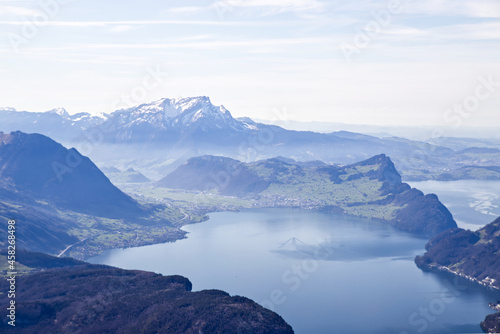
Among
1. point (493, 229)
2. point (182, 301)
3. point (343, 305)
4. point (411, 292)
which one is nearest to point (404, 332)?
point (343, 305)

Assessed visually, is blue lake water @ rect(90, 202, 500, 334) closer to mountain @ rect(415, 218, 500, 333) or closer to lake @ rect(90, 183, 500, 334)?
lake @ rect(90, 183, 500, 334)

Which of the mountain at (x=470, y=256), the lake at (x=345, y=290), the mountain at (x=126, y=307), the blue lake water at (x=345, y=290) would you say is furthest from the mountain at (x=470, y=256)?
the mountain at (x=126, y=307)

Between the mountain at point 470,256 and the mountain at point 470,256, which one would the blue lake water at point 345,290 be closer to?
the mountain at point 470,256

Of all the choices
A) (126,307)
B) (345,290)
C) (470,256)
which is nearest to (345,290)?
(345,290)

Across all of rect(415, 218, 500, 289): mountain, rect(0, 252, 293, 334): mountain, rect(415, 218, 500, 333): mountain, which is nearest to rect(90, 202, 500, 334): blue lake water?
rect(415, 218, 500, 333): mountain

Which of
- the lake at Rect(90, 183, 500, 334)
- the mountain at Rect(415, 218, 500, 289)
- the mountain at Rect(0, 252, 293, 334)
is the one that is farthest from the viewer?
the mountain at Rect(415, 218, 500, 289)
